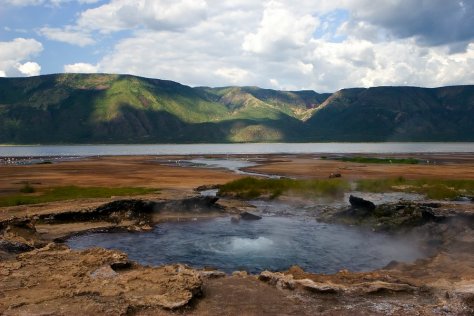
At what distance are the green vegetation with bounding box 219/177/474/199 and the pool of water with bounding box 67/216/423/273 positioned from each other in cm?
1217

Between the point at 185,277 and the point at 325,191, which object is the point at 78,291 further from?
the point at 325,191

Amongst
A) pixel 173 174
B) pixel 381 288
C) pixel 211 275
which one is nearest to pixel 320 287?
pixel 381 288

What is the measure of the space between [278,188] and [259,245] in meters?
20.1

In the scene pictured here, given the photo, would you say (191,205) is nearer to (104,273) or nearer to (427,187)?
(104,273)

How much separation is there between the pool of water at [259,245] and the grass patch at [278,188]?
1198cm

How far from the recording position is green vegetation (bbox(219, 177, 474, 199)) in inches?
1697

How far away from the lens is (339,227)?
30016mm

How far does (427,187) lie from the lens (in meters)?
47.3

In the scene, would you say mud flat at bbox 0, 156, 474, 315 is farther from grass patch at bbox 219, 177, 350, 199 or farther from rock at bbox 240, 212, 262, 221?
grass patch at bbox 219, 177, 350, 199

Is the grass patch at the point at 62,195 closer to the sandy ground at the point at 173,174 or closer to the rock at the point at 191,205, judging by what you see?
the sandy ground at the point at 173,174

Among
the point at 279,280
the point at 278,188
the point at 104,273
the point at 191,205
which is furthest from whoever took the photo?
the point at 278,188

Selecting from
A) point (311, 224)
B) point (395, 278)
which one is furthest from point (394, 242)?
point (395, 278)

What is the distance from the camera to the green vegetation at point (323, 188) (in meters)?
43.1

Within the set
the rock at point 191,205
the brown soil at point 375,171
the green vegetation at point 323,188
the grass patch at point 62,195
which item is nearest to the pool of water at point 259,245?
the rock at point 191,205
